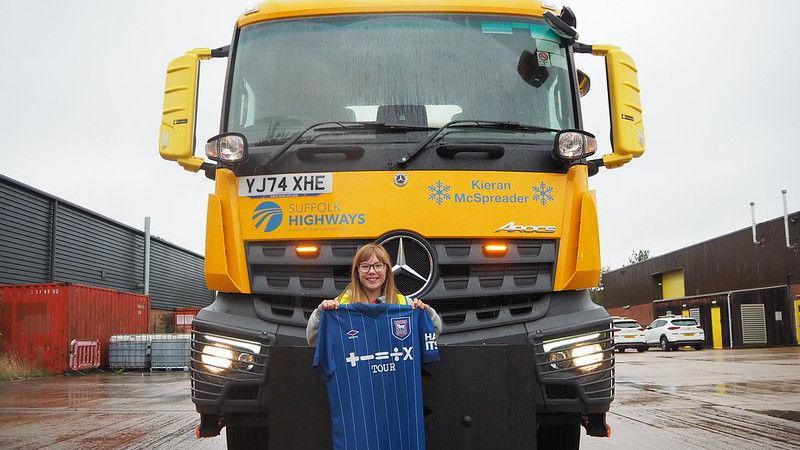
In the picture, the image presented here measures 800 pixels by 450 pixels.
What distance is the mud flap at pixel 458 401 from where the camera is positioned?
3734 millimetres

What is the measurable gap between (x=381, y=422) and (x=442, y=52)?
241cm

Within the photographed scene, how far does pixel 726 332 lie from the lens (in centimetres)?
3700

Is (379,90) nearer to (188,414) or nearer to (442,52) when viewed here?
(442,52)

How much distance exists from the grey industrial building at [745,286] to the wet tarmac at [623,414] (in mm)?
20660

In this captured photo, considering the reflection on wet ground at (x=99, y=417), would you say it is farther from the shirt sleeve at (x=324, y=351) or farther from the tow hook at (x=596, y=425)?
the tow hook at (x=596, y=425)

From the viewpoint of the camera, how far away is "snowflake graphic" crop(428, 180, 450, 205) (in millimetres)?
4188

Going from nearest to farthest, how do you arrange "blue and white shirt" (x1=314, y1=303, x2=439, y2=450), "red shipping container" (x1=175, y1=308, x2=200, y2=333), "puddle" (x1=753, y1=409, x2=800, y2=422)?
"blue and white shirt" (x1=314, y1=303, x2=439, y2=450)
"puddle" (x1=753, y1=409, x2=800, y2=422)
"red shipping container" (x1=175, y1=308, x2=200, y2=333)

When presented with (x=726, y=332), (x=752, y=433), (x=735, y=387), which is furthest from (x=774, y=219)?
(x=752, y=433)

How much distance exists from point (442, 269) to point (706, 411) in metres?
6.67

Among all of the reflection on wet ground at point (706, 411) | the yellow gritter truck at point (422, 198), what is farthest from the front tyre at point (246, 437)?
the reflection on wet ground at point (706, 411)

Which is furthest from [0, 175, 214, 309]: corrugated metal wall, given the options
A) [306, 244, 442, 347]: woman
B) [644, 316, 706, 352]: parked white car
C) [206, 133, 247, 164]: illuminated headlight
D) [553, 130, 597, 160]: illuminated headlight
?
[644, 316, 706, 352]: parked white car

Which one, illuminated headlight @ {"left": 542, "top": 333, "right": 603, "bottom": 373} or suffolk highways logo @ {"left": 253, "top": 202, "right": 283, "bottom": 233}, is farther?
suffolk highways logo @ {"left": 253, "top": 202, "right": 283, "bottom": 233}

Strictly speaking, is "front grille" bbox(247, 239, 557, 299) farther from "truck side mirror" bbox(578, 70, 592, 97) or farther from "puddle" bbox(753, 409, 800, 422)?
"puddle" bbox(753, 409, 800, 422)

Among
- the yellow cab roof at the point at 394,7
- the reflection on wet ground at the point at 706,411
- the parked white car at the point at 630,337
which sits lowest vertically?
the parked white car at the point at 630,337
